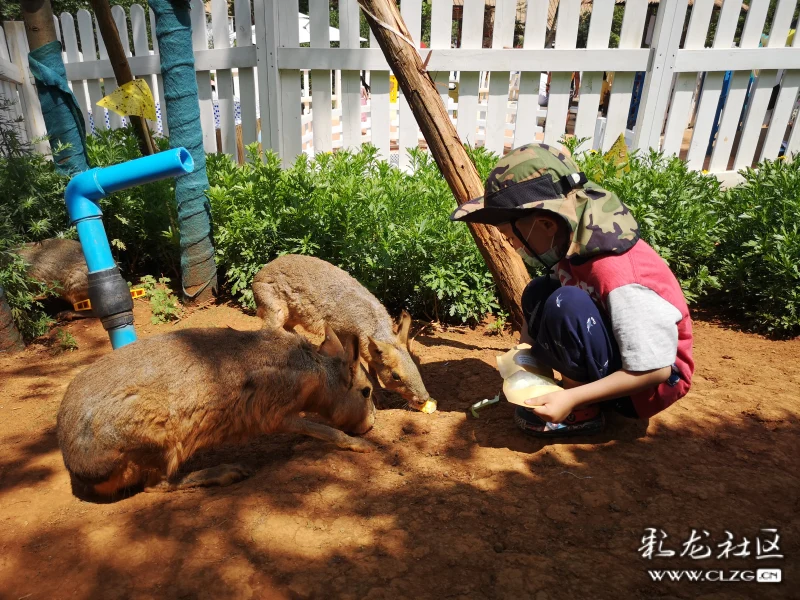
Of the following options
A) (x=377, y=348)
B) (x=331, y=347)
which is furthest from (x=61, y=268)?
(x=331, y=347)

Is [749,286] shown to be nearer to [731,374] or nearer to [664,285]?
[731,374]

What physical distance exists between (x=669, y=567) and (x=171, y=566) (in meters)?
1.92

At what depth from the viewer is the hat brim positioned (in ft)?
9.82

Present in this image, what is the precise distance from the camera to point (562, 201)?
2.91 metres

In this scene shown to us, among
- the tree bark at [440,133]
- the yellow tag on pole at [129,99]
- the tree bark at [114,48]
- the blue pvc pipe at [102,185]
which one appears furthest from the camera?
the tree bark at [114,48]

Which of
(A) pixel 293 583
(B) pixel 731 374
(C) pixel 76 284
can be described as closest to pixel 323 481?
(A) pixel 293 583

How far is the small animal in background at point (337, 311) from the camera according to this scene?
14.3 feet

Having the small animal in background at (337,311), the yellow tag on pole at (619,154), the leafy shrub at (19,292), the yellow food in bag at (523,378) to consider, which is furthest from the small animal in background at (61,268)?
the yellow tag on pole at (619,154)

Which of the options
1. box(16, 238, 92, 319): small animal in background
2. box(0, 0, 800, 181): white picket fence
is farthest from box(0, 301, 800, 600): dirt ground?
box(0, 0, 800, 181): white picket fence

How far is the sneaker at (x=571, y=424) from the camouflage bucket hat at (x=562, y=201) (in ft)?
2.83

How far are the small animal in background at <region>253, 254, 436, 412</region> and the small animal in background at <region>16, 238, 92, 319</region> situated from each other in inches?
83.7

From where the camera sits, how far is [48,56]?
230 inches

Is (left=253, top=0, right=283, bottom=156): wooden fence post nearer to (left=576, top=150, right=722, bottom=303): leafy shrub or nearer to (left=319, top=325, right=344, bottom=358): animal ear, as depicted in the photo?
(left=576, top=150, right=722, bottom=303): leafy shrub

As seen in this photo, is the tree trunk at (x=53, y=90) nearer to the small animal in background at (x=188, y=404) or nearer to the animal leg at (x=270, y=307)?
the animal leg at (x=270, y=307)
